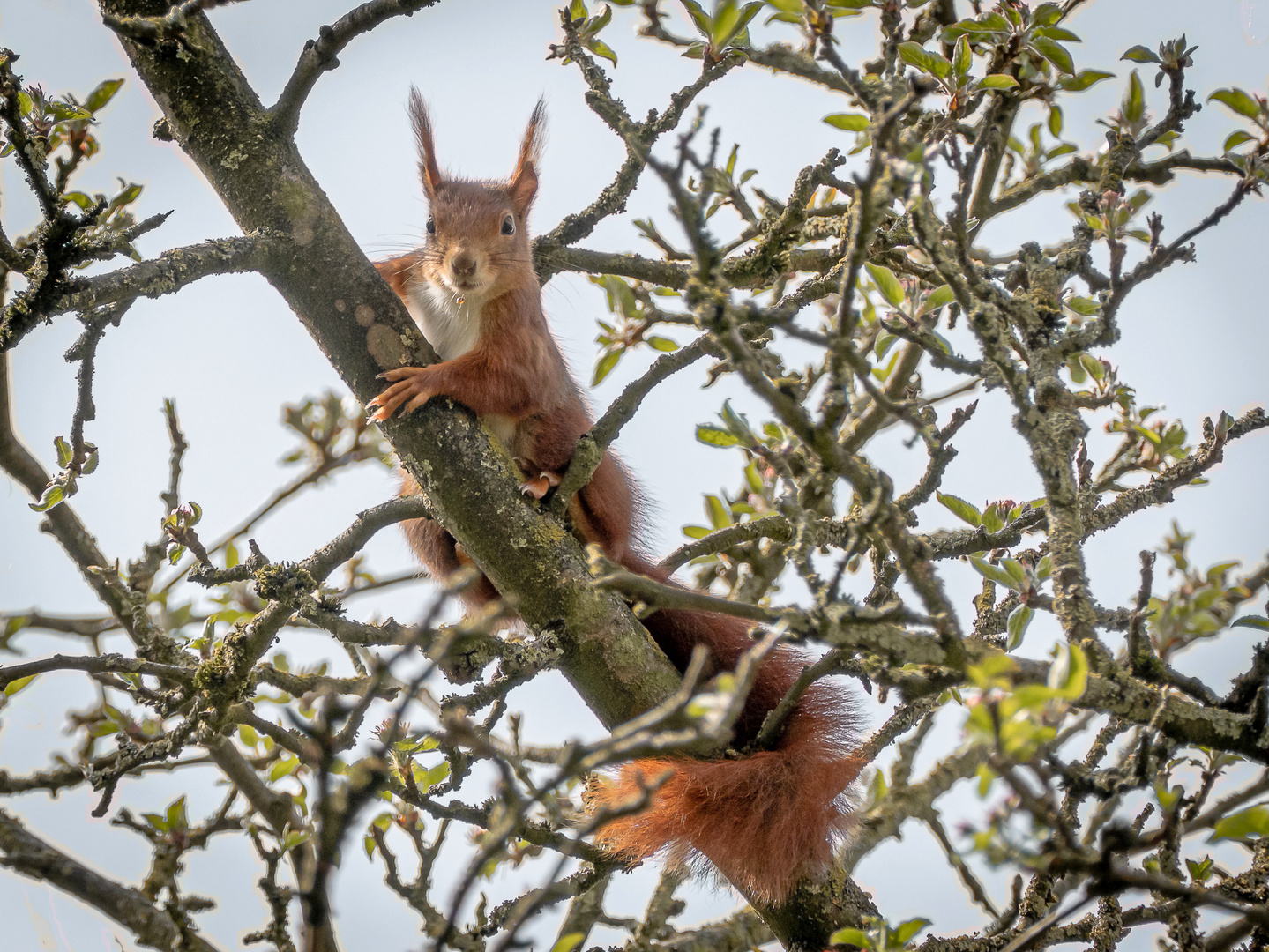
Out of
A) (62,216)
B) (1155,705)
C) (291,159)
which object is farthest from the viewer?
(291,159)

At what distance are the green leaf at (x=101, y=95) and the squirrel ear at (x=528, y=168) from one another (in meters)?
1.28

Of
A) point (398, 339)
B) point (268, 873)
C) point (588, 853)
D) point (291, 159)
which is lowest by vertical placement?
point (588, 853)

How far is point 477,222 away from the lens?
10.0 ft

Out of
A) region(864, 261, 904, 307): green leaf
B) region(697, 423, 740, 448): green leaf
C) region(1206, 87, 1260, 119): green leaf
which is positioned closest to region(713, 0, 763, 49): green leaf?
region(864, 261, 904, 307): green leaf

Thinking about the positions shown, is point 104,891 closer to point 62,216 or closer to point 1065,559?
point 62,216

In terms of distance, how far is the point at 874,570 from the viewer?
8.50ft

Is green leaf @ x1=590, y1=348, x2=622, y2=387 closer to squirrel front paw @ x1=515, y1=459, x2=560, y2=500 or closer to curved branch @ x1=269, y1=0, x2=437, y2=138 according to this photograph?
squirrel front paw @ x1=515, y1=459, x2=560, y2=500

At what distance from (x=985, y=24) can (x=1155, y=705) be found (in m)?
1.36

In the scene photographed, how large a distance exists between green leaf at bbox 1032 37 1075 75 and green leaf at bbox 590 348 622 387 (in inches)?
48.8

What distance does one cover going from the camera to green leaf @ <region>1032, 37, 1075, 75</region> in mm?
2031

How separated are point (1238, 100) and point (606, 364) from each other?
154 centimetres

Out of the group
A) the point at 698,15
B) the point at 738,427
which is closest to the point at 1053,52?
the point at 698,15

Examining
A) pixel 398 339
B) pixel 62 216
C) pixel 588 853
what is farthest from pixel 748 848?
pixel 62 216

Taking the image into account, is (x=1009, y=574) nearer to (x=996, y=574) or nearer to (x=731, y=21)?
(x=996, y=574)
